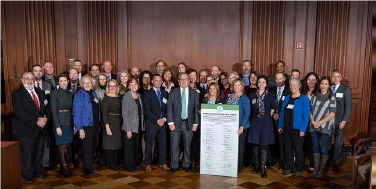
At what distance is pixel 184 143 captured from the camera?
188 inches

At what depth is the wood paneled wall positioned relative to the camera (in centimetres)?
606

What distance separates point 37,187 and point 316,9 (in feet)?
17.6

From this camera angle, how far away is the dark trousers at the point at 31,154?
429 centimetres

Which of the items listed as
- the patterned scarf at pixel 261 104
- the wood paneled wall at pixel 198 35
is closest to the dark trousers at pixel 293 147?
the patterned scarf at pixel 261 104

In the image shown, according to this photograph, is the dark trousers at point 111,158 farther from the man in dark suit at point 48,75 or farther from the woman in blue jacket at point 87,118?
the man in dark suit at point 48,75

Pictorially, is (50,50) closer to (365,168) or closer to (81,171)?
(81,171)

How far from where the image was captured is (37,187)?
13.7ft

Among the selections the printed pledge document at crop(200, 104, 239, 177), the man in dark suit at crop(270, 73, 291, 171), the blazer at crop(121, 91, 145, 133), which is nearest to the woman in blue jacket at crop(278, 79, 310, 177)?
the man in dark suit at crop(270, 73, 291, 171)

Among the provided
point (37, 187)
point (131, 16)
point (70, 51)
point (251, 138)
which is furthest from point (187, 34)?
point (37, 187)

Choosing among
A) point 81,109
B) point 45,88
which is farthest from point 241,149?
point 45,88

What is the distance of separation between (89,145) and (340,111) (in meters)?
3.65

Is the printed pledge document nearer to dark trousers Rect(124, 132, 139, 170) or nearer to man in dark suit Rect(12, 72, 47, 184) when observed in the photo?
dark trousers Rect(124, 132, 139, 170)

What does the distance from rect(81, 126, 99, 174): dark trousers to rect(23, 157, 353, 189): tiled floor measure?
141 mm

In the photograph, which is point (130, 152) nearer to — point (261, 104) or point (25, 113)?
point (25, 113)
